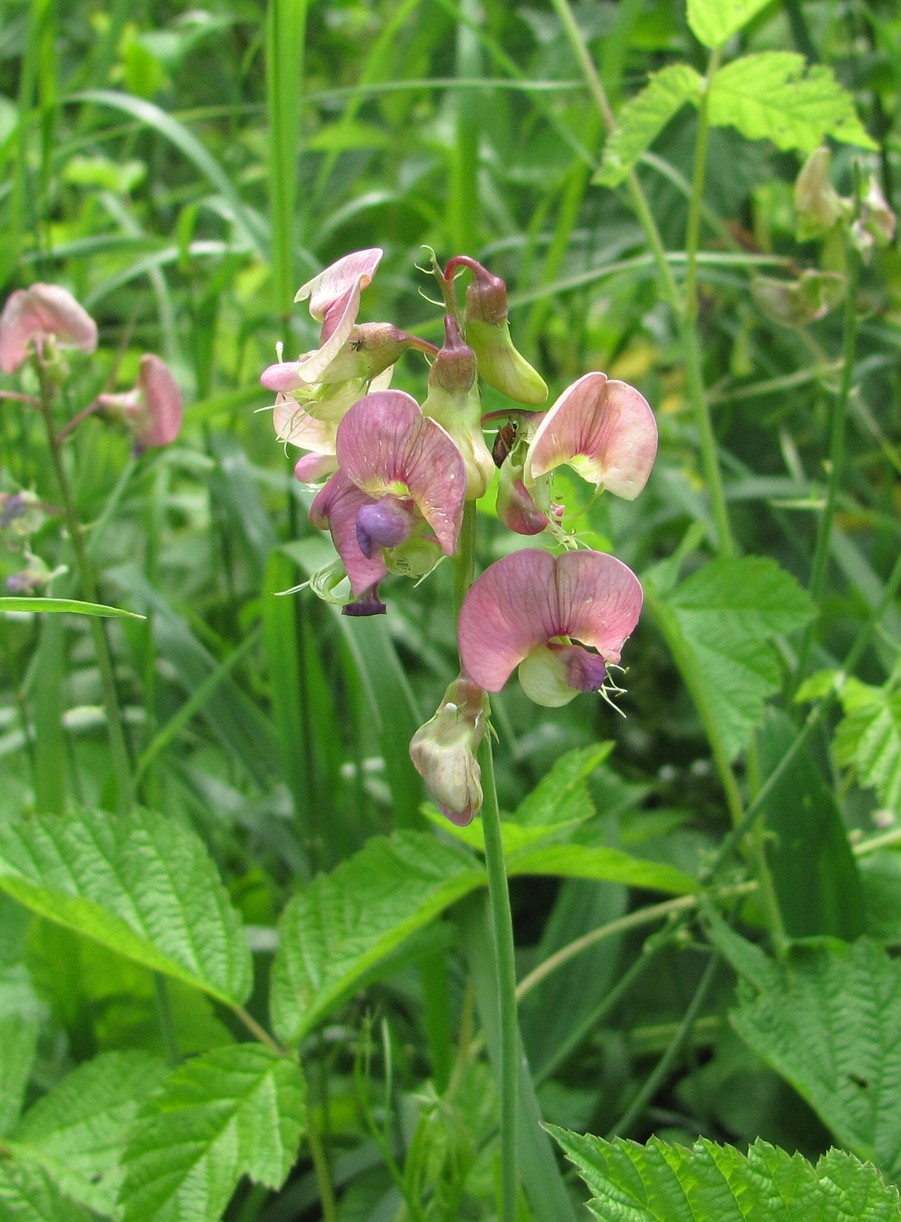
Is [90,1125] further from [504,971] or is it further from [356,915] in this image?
[504,971]

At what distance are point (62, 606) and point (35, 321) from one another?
2.08 ft

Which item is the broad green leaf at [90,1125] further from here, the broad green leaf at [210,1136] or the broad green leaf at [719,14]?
the broad green leaf at [719,14]

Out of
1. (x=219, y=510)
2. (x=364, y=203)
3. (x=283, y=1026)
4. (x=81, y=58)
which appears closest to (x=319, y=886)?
(x=283, y=1026)

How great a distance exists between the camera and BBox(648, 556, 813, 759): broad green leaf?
120 centimetres

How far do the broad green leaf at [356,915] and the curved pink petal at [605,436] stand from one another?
45cm

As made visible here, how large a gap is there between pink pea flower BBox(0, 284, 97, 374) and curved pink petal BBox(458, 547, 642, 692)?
0.72 metres

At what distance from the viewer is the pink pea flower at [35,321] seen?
1232mm

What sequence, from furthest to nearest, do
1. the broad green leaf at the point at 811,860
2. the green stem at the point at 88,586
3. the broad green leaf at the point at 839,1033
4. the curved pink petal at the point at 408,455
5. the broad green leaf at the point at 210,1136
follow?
the broad green leaf at the point at 811,860 → the green stem at the point at 88,586 → the broad green leaf at the point at 839,1033 → the broad green leaf at the point at 210,1136 → the curved pink petal at the point at 408,455

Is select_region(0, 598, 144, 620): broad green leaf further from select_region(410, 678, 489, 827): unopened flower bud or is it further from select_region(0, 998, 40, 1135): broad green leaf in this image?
select_region(0, 998, 40, 1135): broad green leaf

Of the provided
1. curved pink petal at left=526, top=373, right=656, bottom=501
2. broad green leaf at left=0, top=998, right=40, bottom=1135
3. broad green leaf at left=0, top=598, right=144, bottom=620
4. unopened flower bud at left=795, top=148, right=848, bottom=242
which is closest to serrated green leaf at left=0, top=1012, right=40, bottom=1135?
broad green leaf at left=0, top=998, right=40, bottom=1135

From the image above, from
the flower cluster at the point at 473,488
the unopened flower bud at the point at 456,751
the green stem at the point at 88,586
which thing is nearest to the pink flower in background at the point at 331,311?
the flower cluster at the point at 473,488

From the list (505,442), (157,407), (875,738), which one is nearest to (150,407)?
(157,407)

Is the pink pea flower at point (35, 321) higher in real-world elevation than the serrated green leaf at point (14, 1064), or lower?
higher

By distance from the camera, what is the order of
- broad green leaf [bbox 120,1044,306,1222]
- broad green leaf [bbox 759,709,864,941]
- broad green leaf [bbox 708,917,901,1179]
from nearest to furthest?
1. broad green leaf [bbox 120,1044,306,1222]
2. broad green leaf [bbox 708,917,901,1179]
3. broad green leaf [bbox 759,709,864,941]
